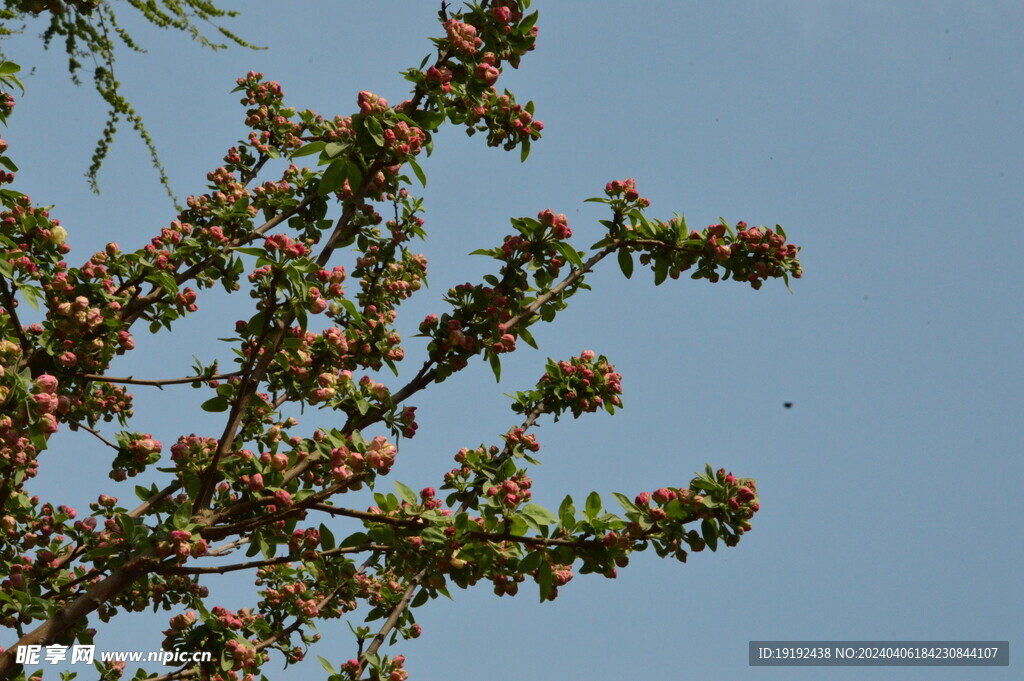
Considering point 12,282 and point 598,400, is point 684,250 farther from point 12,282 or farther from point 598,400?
point 12,282

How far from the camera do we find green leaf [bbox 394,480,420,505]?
11.4 ft

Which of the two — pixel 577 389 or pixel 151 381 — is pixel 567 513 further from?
pixel 151 381

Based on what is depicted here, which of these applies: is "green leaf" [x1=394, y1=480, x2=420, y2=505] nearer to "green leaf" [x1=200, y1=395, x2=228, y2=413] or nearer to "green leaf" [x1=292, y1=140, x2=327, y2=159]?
"green leaf" [x1=200, y1=395, x2=228, y2=413]

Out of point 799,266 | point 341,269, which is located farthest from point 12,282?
point 799,266

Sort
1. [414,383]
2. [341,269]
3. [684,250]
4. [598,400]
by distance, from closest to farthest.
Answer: [341,269] → [414,383] → [684,250] → [598,400]

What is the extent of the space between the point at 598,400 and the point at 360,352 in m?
1.52

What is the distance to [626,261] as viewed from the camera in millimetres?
4312

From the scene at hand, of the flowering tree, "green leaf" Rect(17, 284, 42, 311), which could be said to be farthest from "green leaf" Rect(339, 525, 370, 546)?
"green leaf" Rect(17, 284, 42, 311)

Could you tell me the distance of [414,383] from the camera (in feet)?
13.2

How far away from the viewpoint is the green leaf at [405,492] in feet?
11.4

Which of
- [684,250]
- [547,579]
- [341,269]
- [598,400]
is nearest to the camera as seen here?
[547,579]

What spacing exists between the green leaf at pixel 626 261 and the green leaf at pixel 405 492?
5.23 ft

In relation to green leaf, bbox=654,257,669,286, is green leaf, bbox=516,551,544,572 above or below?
below

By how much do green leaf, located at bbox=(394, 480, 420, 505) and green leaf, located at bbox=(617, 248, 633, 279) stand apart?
1594mm
